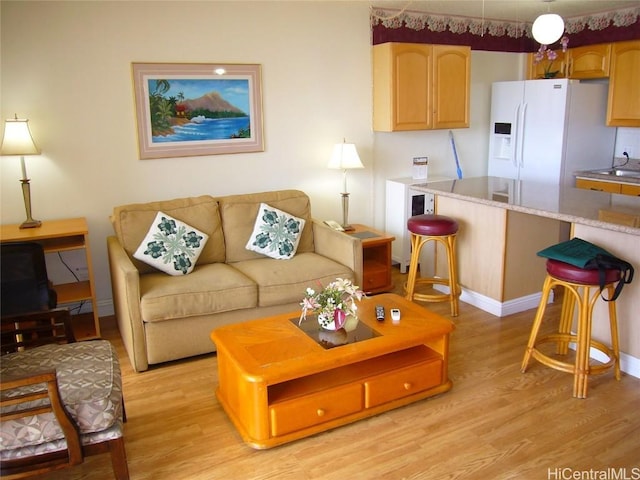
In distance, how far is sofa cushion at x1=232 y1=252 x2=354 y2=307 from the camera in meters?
3.63

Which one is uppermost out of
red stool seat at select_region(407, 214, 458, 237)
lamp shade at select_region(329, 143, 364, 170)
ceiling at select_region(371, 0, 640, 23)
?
ceiling at select_region(371, 0, 640, 23)

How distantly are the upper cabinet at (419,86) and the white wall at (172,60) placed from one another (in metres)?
0.17

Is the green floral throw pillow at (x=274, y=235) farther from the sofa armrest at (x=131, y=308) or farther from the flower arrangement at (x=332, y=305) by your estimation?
the flower arrangement at (x=332, y=305)

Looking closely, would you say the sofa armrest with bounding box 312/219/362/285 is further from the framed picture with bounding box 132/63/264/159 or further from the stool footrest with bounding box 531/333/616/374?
the stool footrest with bounding box 531/333/616/374

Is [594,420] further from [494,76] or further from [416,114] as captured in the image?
[494,76]

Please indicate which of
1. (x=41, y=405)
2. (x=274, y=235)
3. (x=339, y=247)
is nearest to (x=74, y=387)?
(x=41, y=405)

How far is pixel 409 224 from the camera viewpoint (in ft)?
13.5

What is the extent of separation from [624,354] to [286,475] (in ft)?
6.84

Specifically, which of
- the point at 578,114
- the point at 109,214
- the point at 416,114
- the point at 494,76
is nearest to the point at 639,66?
Result: the point at 578,114

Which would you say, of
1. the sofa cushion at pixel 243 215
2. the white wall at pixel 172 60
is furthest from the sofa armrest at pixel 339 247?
the white wall at pixel 172 60

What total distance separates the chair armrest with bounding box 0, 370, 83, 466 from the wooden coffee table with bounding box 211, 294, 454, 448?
2.39 ft

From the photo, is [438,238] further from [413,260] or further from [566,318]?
[566,318]

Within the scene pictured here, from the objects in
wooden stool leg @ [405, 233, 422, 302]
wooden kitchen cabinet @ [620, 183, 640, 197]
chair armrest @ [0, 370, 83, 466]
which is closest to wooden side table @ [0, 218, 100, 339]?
chair armrest @ [0, 370, 83, 466]

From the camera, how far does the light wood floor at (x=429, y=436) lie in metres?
2.47
